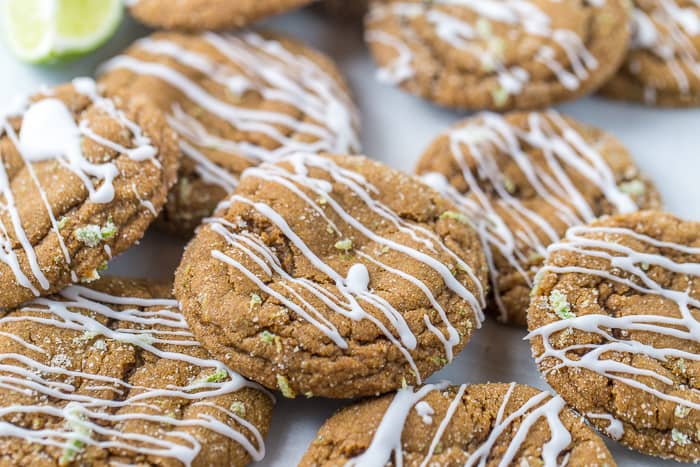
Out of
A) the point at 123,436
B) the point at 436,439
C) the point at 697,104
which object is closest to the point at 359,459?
the point at 436,439

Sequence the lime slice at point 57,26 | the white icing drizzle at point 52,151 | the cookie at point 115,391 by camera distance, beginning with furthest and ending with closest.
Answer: the lime slice at point 57,26 < the white icing drizzle at point 52,151 < the cookie at point 115,391

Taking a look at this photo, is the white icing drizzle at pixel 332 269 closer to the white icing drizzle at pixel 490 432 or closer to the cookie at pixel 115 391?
the white icing drizzle at pixel 490 432

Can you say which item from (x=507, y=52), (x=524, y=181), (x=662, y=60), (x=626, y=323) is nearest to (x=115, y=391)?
(x=626, y=323)

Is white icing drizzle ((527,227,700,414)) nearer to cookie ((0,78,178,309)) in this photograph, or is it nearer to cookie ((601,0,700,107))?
cookie ((601,0,700,107))

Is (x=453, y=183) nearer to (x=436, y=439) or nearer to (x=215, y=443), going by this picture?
(x=436, y=439)

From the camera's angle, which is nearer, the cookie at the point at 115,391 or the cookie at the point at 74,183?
the cookie at the point at 115,391

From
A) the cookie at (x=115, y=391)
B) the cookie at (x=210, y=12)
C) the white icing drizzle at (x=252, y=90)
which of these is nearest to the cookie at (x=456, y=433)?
the cookie at (x=115, y=391)
